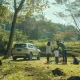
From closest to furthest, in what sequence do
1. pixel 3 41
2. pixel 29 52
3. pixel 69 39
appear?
pixel 29 52 < pixel 3 41 < pixel 69 39

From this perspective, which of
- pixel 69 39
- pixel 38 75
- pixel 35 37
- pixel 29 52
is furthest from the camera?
pixel 35 37

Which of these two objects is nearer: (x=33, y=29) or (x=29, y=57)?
(x=29, y=57)

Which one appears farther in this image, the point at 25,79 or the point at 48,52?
the point at 48,52

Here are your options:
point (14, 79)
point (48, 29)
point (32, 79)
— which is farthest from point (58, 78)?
point (48, 29)

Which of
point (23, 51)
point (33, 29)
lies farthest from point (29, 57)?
point (33, 29)

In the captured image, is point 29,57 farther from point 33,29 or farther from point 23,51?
point 33,29

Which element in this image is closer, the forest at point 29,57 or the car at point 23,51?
the forest at point 29,57

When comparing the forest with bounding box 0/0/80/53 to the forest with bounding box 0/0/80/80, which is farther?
the forest with bounding box 0/0/80/53

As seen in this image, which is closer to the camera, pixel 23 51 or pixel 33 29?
pixel 23 51

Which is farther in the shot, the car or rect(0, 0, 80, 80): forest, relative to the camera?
the car

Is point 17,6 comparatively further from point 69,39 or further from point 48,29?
point 48,29

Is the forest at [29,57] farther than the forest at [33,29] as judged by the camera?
No

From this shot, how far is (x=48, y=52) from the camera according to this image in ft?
76.7

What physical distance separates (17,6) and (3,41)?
8126 millimetres
